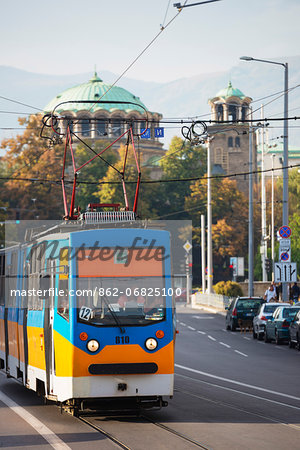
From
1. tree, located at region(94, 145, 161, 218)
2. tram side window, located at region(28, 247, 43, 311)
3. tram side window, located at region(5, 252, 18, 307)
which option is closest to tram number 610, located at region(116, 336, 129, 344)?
tram side window, located at region(28, 247, 43, 311)

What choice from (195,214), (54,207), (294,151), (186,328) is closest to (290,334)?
(186,328)

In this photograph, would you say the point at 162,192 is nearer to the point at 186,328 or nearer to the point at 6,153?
the point at 6,153

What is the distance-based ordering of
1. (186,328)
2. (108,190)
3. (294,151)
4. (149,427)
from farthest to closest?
(294,151) → (108,190) → (186,328) → (149,427)

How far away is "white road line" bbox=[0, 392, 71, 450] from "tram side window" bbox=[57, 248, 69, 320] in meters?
1.57

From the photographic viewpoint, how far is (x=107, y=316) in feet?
45.3

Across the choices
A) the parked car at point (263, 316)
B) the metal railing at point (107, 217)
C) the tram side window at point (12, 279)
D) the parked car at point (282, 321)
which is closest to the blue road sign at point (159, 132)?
the parked car at point (263, 316)

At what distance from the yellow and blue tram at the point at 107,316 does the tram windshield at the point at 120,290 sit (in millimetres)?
14

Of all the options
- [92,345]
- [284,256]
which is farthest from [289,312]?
[92,345]

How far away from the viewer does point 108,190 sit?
97.9m

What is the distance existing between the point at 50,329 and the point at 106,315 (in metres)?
1.10

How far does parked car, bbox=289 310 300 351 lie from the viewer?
3192cm

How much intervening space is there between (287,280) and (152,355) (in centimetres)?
2543

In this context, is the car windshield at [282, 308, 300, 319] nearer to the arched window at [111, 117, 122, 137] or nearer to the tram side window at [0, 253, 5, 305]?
the arched window at [111, 117, 122, 137]

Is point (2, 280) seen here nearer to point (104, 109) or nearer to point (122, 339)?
point (122, 339)
